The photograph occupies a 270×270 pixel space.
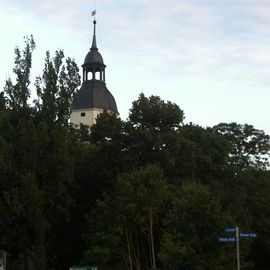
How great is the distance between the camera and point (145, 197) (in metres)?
36.8

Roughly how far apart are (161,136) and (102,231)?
8.17 meters

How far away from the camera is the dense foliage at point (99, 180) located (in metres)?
37.7

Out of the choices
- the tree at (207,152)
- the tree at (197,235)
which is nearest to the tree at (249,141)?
the tree at (207,152)

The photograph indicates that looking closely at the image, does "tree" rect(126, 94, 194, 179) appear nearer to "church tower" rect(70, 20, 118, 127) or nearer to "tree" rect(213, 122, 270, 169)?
"tree" rect(213, 122, 270, 169)

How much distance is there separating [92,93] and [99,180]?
38533 millimetres

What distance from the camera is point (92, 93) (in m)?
82.4

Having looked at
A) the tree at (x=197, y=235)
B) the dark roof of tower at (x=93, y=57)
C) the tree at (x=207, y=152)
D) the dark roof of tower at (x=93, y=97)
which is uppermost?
the dark roof of tower at (x=93, y=57)

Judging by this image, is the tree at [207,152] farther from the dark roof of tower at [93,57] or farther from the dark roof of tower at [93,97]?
the dark roof of tower at [93,57]

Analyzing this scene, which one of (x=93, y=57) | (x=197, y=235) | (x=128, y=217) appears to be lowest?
(x=197, y=235)

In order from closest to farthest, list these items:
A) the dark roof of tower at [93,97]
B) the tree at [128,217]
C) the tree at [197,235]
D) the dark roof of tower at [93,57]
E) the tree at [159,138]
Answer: the tree at [197,235]
the tree at [128,217]
the tree at [159,138]
the dark roof of tower at [93,57]
the dark roof of tower at [93,97]

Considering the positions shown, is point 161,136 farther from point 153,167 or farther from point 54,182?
point 54,182

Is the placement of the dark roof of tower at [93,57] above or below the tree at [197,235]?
above

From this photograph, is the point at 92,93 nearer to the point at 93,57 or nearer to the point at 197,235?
the point at 93,57

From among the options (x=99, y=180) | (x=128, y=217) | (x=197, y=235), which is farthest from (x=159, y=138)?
(x=197, y=235)
